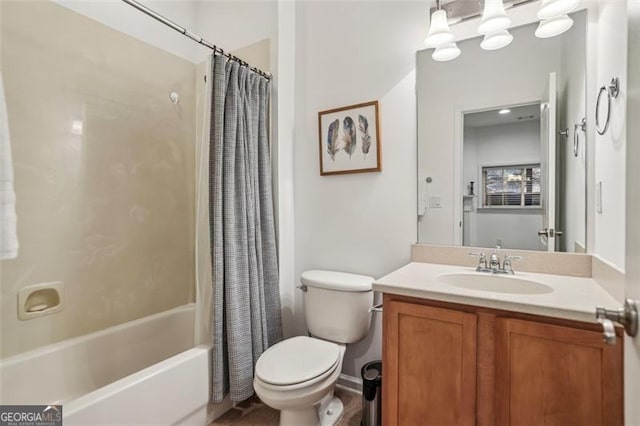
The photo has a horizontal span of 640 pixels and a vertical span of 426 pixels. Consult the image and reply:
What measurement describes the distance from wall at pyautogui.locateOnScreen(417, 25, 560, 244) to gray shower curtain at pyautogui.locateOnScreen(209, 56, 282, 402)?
94 cm

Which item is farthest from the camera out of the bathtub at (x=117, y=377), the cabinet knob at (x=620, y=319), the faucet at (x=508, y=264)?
the faucet at (x=508, y=264)

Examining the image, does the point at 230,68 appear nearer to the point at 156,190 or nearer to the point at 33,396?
the point at 156,190

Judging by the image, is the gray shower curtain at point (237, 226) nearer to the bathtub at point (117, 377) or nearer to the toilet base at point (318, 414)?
the bathtub at point (117, 377)

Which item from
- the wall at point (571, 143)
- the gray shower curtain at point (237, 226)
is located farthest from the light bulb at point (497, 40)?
the gray shower curtain at point (237, 226)

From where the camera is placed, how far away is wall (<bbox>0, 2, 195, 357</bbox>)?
61.6 inches

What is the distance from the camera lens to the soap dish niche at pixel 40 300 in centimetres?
156

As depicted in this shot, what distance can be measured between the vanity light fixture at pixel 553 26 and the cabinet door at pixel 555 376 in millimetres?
1276

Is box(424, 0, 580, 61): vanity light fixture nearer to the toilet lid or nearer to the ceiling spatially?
the ceiling

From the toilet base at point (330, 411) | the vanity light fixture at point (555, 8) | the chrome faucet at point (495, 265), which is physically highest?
the vanity light fixture at point (555, 8)

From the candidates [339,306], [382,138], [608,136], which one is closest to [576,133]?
[608,136]

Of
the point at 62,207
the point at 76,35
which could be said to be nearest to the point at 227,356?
the point at 62,207

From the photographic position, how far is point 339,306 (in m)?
1.76

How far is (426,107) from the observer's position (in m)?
1.76

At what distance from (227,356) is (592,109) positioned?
2.11m
